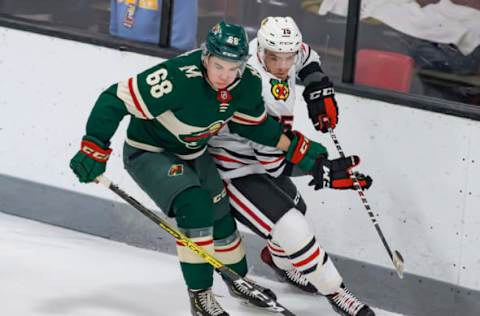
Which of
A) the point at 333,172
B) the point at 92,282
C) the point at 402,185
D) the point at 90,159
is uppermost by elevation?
the point at 90,159

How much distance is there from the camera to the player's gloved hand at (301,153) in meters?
4.19

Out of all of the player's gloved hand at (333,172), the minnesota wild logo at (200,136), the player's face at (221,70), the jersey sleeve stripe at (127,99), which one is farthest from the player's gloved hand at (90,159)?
the player's gloved hand at (333,172)

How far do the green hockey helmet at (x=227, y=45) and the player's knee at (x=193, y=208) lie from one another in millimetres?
455

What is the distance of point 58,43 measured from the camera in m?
5.18

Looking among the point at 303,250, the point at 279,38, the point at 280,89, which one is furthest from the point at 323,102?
the point at 303,250

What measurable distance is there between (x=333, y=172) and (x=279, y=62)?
417 mm

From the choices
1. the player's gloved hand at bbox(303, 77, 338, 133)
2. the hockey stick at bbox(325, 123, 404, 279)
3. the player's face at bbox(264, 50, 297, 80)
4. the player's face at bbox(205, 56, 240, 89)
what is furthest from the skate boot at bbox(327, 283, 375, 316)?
the player's face at bbox(205, 56, 240, 89)

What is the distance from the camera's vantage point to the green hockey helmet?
3795mm

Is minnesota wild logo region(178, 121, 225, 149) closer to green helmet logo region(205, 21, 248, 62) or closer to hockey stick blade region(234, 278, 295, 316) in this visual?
green helmet logo region(205, 21, 248, 62)

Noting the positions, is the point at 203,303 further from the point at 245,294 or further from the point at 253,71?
the point at 253,71

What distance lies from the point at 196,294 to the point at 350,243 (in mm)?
788

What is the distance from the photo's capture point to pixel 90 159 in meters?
3.86

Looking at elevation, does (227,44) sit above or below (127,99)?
above

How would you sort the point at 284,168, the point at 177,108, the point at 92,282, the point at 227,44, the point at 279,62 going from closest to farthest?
the point at 227,44 < the point at 177,108 < the point at 279,62 < the point at 284,168 < the point at 92,282
